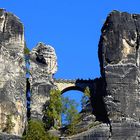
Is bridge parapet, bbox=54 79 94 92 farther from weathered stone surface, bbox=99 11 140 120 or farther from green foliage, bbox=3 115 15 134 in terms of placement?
green foliage, bbox=3 115 15 134

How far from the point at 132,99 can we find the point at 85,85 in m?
7.11

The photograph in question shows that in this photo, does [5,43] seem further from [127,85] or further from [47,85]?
[127,85]

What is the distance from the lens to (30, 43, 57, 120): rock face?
83.9 meters

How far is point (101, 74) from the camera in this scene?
83.9 meters

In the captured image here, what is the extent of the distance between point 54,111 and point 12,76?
432cm

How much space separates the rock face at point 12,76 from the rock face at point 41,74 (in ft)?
5.65

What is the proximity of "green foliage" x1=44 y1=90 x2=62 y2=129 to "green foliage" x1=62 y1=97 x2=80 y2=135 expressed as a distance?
0.48m

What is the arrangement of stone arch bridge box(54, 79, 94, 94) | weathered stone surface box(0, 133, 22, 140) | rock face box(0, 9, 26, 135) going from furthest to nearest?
1. stone arch bridge box(54, 79, 94, 94)
2. rock face box(0, 9, 26, 135)
3. weathered stone surface box(0, 133, 22, 140)

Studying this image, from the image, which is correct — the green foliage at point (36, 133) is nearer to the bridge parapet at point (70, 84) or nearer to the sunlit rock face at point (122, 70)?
the sunlit rock face at point (122, 70)

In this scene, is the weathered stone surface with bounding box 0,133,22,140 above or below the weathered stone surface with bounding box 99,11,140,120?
below

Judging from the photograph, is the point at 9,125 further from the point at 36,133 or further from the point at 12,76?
the point at 12,76

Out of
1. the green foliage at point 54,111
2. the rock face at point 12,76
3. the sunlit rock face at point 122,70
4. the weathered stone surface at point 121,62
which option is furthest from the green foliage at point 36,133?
the weathered stone surface at point 121,62

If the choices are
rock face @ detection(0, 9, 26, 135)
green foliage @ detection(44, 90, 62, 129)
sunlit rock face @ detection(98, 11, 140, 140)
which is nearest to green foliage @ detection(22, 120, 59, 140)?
rock face @ detection(0, 9, 26, 135)

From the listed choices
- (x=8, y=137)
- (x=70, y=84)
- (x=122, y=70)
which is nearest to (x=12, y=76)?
(x=8, y=137)
